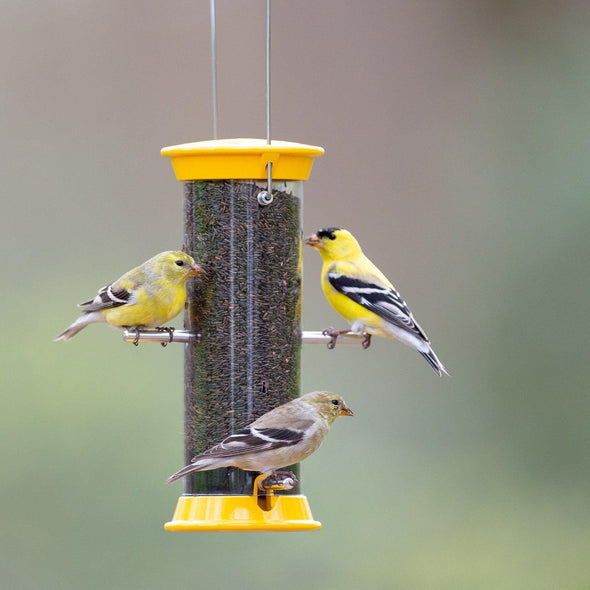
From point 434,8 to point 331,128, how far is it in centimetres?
234

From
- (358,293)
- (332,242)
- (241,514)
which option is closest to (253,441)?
(241,514)

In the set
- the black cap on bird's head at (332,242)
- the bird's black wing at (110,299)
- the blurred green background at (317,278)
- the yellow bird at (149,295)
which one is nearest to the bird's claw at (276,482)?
the yellow bird at (149,295)

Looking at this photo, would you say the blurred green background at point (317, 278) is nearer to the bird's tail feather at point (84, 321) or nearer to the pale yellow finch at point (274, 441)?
the bird's tail feather at point (84, 321)

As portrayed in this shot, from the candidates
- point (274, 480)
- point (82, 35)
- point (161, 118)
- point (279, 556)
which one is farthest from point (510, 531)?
point (274, 480)

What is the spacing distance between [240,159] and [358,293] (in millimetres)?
999

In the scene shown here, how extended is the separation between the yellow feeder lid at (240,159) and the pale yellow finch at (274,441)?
0.88m

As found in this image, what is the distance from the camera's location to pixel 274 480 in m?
4.97

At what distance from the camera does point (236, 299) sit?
530cm

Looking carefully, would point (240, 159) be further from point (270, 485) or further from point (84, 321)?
point (270, 485)

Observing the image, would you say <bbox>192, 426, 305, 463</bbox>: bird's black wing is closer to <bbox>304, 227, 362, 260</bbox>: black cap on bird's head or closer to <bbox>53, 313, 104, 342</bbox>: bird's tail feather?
<bbox>53, 313, 104, 342</bbox>: bird's tail feather

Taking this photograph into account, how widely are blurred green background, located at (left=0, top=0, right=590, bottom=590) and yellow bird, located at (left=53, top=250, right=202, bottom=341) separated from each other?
3.68 meters

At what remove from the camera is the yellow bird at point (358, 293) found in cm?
582

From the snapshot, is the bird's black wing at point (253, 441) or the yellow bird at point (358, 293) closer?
the bird's black wing at point (253, 441)

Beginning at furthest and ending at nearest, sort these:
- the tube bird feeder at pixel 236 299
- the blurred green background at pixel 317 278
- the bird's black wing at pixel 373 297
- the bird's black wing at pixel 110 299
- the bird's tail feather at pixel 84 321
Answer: the blurred green background at pixel 317 278
the bird's black wing at pixel 373 297
the bird's tail feather at pixel 84 321
the bird's black wing at pixel 110 299
the tube bird feeder at pixel 236 299
